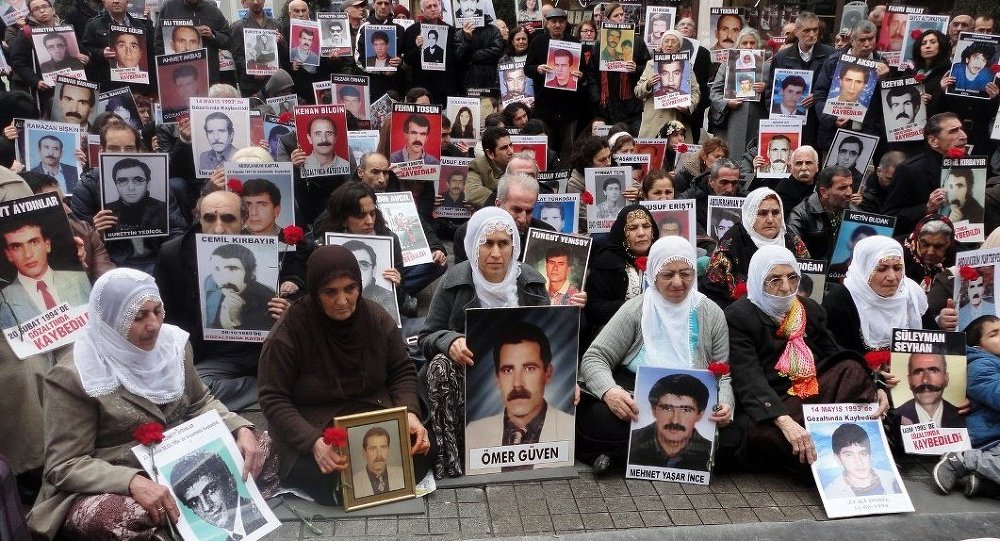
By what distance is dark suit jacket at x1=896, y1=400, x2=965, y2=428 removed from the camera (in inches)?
198

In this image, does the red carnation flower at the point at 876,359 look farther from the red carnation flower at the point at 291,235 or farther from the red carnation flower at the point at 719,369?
the red carnation flower at the point at 291,235

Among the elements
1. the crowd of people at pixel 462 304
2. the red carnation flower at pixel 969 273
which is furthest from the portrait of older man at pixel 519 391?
the red carnation flower at pixel 969 273

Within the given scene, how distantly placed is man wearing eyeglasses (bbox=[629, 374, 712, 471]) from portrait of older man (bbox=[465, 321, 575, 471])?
0.49 m

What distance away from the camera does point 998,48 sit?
28.8 feet

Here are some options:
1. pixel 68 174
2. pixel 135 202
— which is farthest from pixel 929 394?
pixel 68 174

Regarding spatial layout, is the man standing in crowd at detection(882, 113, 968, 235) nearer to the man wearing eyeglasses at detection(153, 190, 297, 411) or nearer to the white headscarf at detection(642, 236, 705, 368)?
the white headscarf at detection(642, 236, 705, 368)

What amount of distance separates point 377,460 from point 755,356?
86.0 inches

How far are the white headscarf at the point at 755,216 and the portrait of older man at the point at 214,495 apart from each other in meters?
3.92

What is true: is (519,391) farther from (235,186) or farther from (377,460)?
(235,186)

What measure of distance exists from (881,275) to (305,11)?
7375mm

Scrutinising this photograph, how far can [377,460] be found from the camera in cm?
437

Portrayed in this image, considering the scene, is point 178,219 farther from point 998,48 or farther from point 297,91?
point 998,48

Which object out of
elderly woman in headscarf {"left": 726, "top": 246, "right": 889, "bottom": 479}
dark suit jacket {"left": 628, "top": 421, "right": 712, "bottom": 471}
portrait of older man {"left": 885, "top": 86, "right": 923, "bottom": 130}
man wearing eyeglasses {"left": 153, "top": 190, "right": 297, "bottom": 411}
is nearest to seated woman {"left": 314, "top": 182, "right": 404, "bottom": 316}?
man wearing eyeglasses {"left": 153, "top": 190, "right": 297, "bottom": 411}

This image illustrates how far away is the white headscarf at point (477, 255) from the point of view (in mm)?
5000
